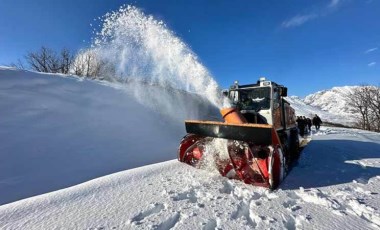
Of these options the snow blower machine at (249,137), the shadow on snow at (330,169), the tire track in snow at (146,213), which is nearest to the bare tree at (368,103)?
the shadow on snow at (330,169)

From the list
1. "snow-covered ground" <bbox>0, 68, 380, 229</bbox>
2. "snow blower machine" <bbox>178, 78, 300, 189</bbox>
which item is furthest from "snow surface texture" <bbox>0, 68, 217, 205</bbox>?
"snow blower machine" <bbox>178, 78, 300, 189</bbox>

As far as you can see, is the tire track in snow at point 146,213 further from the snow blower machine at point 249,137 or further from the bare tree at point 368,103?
the bare tree at point 368,103

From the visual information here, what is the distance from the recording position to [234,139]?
16.0 feet

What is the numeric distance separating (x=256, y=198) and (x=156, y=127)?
783 cm

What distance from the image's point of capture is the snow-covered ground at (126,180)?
331 centimetres

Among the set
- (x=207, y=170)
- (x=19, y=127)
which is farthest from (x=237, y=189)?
(x=19, y=127)

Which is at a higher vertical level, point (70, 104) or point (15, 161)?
point (70, 104)

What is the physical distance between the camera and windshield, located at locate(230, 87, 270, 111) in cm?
645

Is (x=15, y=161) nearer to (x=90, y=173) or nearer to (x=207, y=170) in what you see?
(x=90, y=173)

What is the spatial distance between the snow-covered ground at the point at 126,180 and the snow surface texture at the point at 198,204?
1cm

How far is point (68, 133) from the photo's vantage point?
834cm

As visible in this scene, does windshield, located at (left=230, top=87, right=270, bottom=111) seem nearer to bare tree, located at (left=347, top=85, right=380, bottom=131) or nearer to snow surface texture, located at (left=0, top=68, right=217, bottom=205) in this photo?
snow surface texture, located at (left=0, top=68, right=217, bottom=205)

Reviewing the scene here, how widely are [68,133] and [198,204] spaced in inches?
246

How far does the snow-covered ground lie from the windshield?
1.84 m
